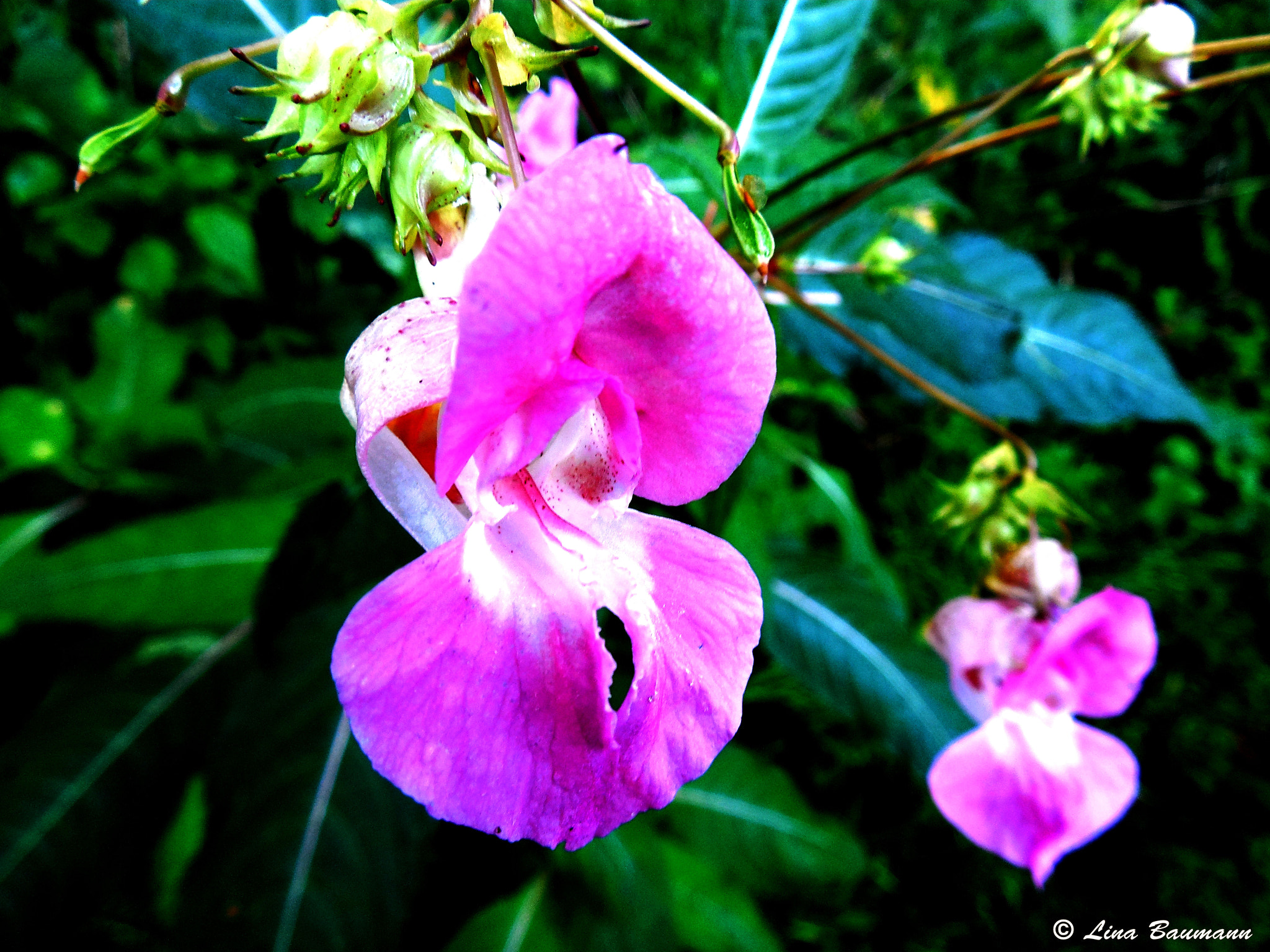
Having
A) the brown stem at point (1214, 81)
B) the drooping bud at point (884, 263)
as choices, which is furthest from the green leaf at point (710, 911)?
the brown stem at point (1214, 81)

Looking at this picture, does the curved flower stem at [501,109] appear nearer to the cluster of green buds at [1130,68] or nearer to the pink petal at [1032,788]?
the cluster of green buds at [1130,68]

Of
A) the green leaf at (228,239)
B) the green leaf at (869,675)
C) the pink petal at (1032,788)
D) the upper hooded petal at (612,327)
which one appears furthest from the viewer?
the green leaf at (228,239)

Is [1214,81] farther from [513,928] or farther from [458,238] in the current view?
[513,928]

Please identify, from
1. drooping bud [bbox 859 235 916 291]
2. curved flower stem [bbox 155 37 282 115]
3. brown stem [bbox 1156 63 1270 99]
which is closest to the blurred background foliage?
drooping bud [bbox 859 235 916 291]

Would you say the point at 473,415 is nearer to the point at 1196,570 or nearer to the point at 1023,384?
the point at 1023,384

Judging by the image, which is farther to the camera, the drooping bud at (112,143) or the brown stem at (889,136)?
the brown stem at (889,136)

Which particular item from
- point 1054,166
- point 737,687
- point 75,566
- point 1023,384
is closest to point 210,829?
point 75,566
